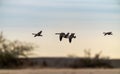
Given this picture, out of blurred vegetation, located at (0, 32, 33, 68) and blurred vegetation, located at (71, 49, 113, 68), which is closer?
blurred vegetation, located at (71, 49, 113, 68)

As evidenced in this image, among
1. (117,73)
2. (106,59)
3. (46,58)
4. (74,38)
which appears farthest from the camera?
(117,73)

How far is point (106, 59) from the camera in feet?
26.0

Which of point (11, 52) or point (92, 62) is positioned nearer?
point (92, 62)

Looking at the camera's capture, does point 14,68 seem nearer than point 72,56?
No

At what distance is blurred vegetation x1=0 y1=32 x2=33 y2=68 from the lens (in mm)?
8562

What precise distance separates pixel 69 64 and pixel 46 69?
1.16ft

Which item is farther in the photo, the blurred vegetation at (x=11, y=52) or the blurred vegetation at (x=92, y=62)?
the blurred vegetation at (x=11, y=52)

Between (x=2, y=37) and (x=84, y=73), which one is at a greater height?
(x=2, y=37)

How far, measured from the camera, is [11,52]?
31.8ft

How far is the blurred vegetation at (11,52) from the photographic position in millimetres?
8562

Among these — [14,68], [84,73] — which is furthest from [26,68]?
[84,73]

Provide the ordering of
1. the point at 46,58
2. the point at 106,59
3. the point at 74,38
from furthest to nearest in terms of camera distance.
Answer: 1. the point at 106,59
2. the point at 46,58
3. the point at 74,38

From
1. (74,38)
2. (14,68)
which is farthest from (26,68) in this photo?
(74,38)

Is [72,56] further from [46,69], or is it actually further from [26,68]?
[26,68]
